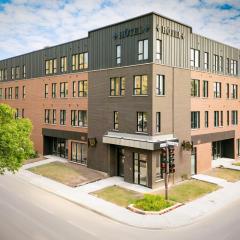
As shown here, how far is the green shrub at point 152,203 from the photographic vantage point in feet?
69.2

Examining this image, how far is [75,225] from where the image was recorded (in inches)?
723

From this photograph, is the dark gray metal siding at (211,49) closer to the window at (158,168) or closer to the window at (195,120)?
the window at (195,120)

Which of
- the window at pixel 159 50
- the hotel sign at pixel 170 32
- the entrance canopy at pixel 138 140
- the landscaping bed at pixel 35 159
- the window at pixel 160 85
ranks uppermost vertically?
the hotel sign at pixel 170 32

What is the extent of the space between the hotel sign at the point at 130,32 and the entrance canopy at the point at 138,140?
9015 mm

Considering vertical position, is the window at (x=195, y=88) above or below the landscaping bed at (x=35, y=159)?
above

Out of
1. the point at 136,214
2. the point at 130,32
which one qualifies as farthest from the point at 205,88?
the point at 136,214

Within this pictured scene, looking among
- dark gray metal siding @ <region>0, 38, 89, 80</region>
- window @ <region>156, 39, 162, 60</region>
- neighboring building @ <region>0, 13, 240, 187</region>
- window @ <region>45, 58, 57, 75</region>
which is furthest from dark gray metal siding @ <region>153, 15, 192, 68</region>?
window @ <region>45, 58, 57, 75</region>

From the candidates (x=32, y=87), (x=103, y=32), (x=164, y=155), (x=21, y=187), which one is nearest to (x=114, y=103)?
(x=103, y=32)

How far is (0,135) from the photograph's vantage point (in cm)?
1872

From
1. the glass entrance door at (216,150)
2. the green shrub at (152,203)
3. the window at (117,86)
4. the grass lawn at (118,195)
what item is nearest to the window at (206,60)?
the window at (117,86)

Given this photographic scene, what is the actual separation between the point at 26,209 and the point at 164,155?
10278 mm

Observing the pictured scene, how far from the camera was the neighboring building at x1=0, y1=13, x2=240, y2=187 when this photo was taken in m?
27.0

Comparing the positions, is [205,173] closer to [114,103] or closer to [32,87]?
[114,103]

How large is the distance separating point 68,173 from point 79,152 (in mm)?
4856
